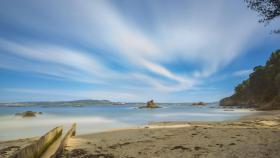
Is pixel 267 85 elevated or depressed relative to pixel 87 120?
elevated

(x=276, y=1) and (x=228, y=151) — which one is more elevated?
(x=276, y=1)

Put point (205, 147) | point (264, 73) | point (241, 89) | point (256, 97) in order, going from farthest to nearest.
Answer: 1. point (241, 89)
2. point (256, 97)
3. point (264, 73)
4. point (205, 147)

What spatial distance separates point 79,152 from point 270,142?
7.82 meters

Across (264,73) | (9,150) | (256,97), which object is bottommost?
(9,150)

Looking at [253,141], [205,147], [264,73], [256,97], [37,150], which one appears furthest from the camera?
[256,97]

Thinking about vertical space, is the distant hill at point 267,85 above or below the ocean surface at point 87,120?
above

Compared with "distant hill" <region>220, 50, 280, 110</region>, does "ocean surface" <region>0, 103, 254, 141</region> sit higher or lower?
lower

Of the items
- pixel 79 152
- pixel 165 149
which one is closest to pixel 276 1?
pixel 165 149

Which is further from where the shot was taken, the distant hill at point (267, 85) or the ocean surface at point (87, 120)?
the distant hill at point (267, 85)

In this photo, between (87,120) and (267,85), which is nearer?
(87,120)

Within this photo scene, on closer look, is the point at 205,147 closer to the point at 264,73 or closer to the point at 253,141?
the point at 253,141

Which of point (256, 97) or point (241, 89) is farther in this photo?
point (241, 89)

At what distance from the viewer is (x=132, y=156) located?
9.11 metres

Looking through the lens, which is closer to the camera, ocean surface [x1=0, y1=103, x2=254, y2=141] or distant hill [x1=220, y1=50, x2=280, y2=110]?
ocean surface [x1=0, y1=103, x2=254, y2=141]
